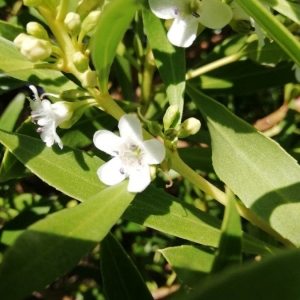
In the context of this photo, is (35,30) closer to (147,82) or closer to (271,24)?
(271,24)

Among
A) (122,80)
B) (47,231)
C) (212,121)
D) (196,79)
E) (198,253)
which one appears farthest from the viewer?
(122,80)

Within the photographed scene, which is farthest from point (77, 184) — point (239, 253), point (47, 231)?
point (239, 253)

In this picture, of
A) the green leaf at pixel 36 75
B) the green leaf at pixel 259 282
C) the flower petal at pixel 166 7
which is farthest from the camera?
the green leaf at pixel 36 75

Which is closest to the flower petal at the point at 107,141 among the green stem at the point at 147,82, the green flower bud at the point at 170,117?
the green flower bud at the point at 170,117

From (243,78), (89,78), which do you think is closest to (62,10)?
(89,78)

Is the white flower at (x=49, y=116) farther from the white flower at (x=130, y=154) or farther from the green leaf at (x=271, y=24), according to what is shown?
the green leaf at (x=271, y=24)

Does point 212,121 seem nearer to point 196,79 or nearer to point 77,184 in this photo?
point 77,184
